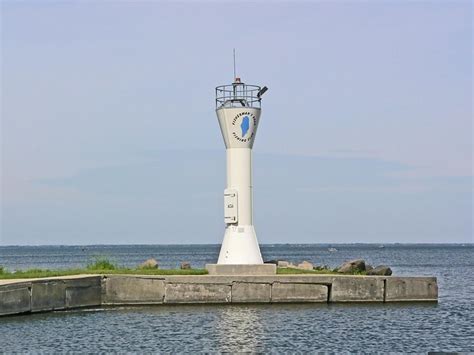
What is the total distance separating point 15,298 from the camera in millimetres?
26156

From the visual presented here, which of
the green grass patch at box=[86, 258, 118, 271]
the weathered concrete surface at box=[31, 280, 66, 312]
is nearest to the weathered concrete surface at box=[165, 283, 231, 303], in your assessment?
the weathered concrete surface at box=[31, 280, 66, 312]

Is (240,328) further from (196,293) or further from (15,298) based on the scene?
(15,298)

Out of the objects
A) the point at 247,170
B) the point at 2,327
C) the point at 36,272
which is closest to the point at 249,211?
the point at 247,170

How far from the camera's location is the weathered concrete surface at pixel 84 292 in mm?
28062

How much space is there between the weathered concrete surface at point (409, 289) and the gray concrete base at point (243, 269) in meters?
3.88

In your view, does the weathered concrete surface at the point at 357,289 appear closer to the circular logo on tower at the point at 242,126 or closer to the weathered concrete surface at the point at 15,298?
the circular logo on tower at the point at 242,126

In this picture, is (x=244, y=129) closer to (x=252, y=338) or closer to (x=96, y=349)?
(x=252, y=338)

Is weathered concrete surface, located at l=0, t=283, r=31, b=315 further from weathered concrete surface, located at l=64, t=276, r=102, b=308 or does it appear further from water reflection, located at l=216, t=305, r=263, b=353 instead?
water reflection, located at l=216, t=305, r=263, b=353

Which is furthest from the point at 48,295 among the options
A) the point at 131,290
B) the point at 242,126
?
the point at 242,126

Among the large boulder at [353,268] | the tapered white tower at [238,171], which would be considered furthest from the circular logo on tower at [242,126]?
the large boulder at [353,268]

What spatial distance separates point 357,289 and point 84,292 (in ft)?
29.0

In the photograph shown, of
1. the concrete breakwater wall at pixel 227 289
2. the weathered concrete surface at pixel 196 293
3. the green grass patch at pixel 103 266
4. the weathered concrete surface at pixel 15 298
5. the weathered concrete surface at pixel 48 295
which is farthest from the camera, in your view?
the green grass patch at pixel 103 266

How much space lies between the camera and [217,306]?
1138 inches

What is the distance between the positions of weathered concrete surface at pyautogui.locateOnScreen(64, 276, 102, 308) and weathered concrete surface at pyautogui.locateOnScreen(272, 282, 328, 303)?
563 cm
